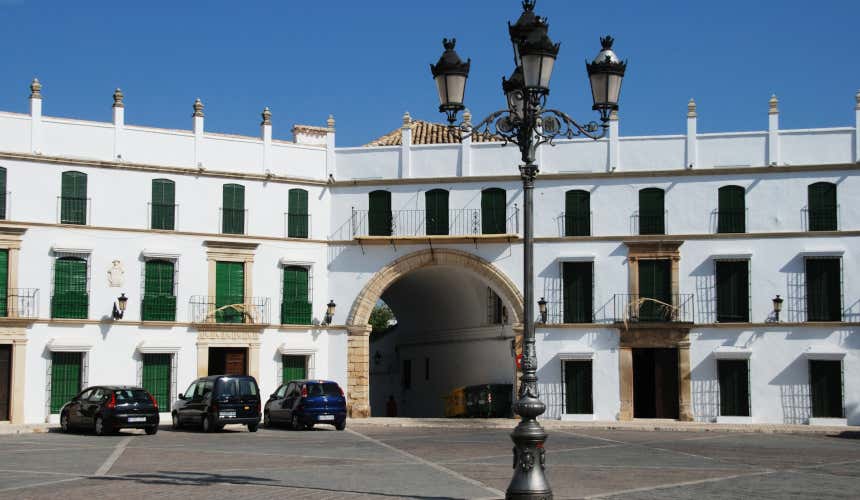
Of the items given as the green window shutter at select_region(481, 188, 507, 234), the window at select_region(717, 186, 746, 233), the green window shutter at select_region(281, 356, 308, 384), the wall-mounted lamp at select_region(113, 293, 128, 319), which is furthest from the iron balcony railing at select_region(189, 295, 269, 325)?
the window at select_region(717, 186, 746, 233)

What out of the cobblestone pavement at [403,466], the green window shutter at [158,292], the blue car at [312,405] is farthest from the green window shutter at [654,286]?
the green window shutter at [158,292]

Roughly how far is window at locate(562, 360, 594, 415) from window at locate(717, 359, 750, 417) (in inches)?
168

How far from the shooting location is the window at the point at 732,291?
36656mm

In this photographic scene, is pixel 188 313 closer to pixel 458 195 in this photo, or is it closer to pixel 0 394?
pixel 0 394

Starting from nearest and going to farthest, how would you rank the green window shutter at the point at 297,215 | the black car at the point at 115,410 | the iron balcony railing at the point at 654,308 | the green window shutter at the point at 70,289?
1. the black car at the point at 115,410
2. the green window shutter at the point at 70,289
3. the iron balcony railing at the point at 654,308
4. the green window shutter at the point at 297,215

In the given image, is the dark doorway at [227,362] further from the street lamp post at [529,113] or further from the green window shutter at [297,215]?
the street lamp post at [529,113]

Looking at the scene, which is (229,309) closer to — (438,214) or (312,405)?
(312,405)

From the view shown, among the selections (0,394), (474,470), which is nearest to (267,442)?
(474,470)

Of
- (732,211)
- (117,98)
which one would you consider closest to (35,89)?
(117,98)

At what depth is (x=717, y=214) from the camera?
121ft

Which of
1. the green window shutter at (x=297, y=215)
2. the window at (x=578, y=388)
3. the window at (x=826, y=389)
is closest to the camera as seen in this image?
the window at (x=826, y=389)

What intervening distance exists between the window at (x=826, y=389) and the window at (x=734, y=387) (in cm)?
205

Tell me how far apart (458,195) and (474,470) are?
1918cm

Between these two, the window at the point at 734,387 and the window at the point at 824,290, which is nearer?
the window at the point at 824,290
